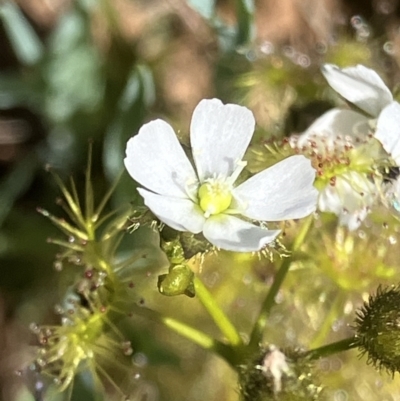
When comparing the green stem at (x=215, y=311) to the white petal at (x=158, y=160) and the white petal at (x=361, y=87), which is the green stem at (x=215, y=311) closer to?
the white petal at (x=158, y=160)

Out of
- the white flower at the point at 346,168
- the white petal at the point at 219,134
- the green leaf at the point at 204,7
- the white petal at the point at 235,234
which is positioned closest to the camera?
the white petal at the point at 235,234

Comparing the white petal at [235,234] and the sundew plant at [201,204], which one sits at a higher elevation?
the white petal at [235,234]

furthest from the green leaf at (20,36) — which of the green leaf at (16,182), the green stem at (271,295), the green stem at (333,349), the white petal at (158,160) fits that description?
the green stem at (333,349)

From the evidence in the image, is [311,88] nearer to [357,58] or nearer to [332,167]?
[357,58]

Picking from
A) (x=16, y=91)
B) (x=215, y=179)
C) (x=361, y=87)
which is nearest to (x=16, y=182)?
(x=16, y=91)

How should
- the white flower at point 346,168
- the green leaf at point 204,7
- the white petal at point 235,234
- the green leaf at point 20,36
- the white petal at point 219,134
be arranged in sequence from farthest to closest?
the green leaf at point 20,36, the green leaf at point 204,7, the white flower at point 346,168, the white petal at point 219,134, the white petal at point 235,234

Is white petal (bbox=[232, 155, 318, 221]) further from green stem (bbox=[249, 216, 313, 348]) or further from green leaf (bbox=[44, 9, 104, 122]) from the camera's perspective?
green leaf (bbox=[44, 9, 104, 122])

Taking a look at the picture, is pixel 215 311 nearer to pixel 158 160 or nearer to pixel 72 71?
pixel 158 160
